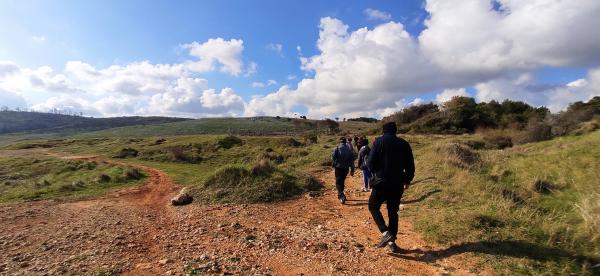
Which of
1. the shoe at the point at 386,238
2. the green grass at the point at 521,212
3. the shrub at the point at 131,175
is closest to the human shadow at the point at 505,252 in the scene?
the green grass at the point at 521,212

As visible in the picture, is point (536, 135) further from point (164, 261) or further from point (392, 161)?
point (164, 261)

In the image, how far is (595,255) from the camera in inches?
233

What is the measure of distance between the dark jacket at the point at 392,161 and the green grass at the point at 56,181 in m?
14.8

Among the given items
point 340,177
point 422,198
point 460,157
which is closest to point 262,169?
point 340,177

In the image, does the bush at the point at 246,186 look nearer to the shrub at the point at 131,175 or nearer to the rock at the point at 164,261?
the rock at the point at 164,261

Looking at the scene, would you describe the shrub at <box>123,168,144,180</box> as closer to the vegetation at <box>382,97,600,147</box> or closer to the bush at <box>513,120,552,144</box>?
the bush at <box>513,120,552,144</box>

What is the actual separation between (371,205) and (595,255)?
347cm

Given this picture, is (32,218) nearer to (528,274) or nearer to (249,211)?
(249,211)

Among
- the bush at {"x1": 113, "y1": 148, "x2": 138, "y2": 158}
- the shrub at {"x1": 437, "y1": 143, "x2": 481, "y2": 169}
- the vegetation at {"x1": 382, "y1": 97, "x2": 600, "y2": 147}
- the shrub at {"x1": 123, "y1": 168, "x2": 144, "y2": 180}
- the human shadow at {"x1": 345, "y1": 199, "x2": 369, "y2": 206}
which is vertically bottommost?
the bush at {"x1": 113, "y1": 148, "x2": 138, "y2": 158}

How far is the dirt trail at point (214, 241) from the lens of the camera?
21.1 ft

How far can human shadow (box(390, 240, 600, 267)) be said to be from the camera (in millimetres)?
5980

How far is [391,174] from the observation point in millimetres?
6719

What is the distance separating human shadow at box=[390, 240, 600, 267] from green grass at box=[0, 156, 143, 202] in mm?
15433

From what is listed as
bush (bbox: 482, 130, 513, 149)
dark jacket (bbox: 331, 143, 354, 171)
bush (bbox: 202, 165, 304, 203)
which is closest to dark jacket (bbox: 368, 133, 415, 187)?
dark jacket (bbox: 331, 143, 354, 171)
